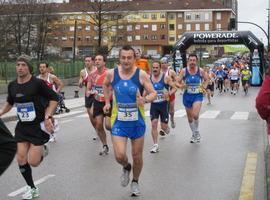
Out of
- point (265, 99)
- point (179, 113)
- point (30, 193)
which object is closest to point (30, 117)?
point (30, 193)

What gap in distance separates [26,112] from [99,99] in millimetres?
4196

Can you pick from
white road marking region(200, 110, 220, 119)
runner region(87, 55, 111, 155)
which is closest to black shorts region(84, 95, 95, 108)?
runner region(87, 55, 111, 155)

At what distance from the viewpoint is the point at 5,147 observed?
323 centimetres

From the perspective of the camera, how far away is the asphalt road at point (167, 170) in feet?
23.9

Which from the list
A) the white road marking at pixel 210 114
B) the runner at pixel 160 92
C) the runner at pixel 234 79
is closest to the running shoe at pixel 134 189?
the runner at pixel 160 92

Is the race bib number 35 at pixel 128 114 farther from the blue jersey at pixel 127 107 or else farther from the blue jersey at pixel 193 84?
the blue jersey at pixel 193 84

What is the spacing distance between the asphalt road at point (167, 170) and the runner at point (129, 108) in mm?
488

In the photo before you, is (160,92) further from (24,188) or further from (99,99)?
(24,188)

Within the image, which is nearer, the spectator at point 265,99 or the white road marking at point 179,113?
the spectator at point 265,99

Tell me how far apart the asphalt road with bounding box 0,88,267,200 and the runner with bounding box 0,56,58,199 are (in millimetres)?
523

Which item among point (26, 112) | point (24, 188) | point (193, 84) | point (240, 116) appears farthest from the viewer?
point (240, 116)

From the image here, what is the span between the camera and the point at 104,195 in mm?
7176

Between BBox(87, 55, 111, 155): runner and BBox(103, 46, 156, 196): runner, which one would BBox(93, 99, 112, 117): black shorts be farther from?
BBox(103, 46, 156, 196): runner

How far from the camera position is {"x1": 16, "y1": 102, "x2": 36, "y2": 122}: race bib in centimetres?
691
